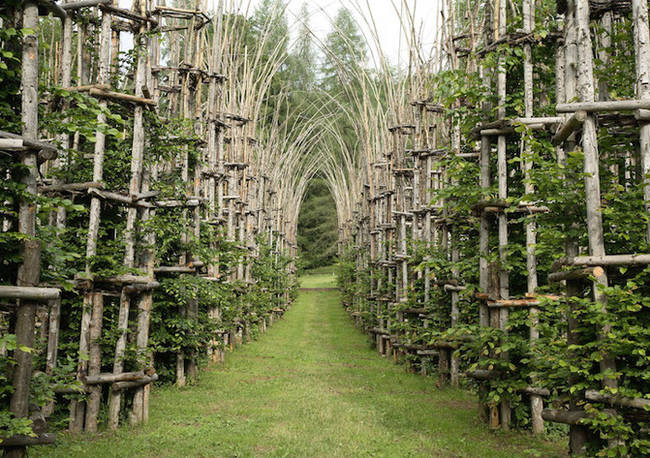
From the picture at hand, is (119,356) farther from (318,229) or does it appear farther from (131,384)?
(318,229)

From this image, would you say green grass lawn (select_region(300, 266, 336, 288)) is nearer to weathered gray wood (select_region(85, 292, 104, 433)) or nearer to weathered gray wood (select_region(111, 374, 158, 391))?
weathered gray wood (select_region(111, 374, 158, 391))

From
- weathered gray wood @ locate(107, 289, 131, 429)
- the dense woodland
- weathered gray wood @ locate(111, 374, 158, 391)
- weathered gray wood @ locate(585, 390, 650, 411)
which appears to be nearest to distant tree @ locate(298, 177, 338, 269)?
the dense woodland

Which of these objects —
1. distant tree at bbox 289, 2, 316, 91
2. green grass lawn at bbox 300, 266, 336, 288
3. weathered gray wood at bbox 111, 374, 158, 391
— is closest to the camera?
weathered gray wood at bbox 111, 374, 158, 391

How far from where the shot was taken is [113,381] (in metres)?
8.05

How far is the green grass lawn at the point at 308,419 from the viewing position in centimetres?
749

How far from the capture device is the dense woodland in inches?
190

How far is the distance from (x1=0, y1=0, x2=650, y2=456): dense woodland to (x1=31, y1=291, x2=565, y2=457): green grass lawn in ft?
1.73

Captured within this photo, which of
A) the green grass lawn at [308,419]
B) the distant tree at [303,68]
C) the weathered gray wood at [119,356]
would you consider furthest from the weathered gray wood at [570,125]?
the distant tree at [303,68]

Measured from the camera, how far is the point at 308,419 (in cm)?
925

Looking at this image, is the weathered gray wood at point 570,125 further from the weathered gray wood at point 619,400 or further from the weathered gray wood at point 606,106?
the weathered gray wood at point 619,400

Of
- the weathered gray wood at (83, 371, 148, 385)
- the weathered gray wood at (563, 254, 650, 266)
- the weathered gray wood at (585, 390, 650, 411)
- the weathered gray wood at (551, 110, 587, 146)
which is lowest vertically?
the weathered gray wood at (83, 371, 148, 385)

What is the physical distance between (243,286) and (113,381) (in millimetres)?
9966

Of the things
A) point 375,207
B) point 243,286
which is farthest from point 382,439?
point 375,207

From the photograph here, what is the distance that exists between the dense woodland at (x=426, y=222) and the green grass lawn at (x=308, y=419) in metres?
0.53
